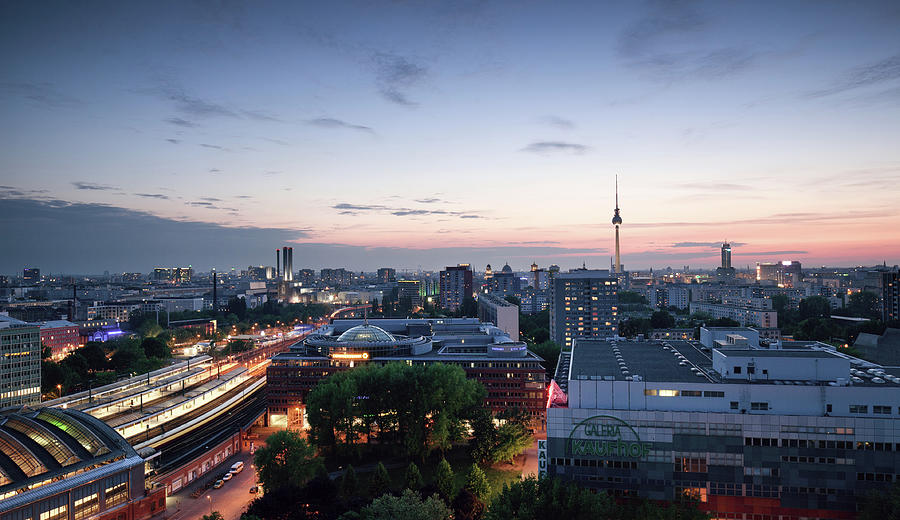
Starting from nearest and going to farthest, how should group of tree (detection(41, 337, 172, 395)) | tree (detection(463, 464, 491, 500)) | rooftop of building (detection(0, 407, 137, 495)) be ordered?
rooftop of building (detection(0, 407, 137, 495))
tree (detection(463, 464, 491, 500))
group of tree (detection(41, 337, 172, 395))

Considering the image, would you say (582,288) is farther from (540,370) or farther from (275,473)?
(275,473)

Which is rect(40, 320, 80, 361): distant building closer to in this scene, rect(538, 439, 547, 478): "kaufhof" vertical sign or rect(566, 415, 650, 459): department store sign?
rect(538, 439, 547, 478): "kaufhof" vertical sign

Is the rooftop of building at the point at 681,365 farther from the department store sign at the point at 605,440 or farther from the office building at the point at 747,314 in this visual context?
the office building at the point at 747,314

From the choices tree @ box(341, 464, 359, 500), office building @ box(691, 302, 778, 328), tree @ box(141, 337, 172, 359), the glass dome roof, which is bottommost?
tree @ box(341, 464, 359, 500)

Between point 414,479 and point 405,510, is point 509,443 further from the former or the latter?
point 405,510

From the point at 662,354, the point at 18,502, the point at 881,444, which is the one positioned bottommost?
the point at 18,502

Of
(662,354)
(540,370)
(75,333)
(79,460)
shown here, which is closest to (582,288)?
(540,370)

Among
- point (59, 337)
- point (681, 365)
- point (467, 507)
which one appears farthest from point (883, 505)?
point (59, 337)

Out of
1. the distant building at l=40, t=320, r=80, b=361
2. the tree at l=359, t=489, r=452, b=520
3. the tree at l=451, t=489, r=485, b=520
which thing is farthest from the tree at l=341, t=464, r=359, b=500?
the distant building at l=40, t=320, r=80, b=361
